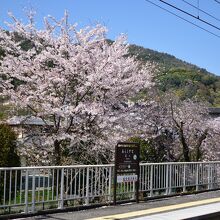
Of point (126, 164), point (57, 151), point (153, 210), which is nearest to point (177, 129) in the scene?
point (57, 151)

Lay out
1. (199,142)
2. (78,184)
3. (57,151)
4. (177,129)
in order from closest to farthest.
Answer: (78,184), (57,151), (177,129), (199,142)

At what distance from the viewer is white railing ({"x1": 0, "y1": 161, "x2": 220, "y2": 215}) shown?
8.63 meters

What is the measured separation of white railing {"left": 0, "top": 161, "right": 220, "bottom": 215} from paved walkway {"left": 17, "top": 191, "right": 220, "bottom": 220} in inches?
15.2

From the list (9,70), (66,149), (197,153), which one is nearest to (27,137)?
(66,149)

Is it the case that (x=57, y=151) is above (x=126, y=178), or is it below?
above

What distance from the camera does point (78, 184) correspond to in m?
9.97

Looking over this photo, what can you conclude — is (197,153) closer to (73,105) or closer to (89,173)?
(73,105)

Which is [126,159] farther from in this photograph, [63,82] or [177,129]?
[177,129]

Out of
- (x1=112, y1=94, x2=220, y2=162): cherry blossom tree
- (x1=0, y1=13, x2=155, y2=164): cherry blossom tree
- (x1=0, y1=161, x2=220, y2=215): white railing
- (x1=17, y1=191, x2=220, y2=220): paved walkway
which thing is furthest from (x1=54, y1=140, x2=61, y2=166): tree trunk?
(x1=112, y1=94, x2=220, y2=162): cherry blossom tree

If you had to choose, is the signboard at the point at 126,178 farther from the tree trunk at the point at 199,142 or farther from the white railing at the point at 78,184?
the tree trunk at the point at 199,142

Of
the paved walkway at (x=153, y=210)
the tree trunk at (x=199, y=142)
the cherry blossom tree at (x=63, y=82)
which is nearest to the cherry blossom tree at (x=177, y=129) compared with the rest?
the tree trunk at (x=199, y=142)

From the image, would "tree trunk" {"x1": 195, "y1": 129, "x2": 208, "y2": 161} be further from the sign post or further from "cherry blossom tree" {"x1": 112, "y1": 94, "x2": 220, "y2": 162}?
the sign post

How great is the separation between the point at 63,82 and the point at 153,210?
5949mm

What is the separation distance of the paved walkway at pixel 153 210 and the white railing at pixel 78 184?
39cm
